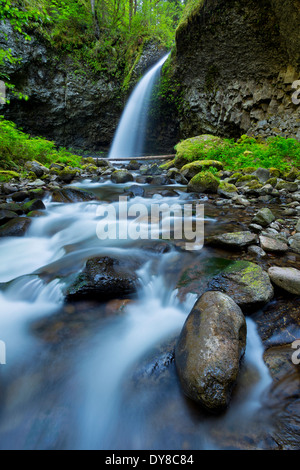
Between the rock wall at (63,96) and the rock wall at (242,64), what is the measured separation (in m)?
4.79

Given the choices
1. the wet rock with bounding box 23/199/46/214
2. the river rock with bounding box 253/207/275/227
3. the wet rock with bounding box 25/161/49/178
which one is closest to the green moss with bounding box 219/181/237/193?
the river rock with bounding box 253/207/275/227

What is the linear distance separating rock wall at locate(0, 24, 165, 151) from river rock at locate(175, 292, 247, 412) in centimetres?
1557

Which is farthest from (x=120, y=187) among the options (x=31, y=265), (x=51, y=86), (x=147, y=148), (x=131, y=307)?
(x=51, y=86)

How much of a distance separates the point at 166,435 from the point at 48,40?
724 inches

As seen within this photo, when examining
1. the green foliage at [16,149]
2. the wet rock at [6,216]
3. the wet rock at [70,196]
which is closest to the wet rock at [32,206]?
the wet rock at [6,216]

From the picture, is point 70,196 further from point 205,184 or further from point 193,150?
point 193,150

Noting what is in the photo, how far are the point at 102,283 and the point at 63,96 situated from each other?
51.5 ft

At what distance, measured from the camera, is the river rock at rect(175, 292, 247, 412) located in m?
1.32

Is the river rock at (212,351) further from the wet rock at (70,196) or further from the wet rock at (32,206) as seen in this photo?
the wet rock at (70,196)

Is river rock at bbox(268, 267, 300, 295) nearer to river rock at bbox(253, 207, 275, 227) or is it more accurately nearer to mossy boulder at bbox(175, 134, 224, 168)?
river rock at bbox(253, 207, 275, 227)

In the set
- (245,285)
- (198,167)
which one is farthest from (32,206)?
(198,167)

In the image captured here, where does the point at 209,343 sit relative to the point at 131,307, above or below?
above

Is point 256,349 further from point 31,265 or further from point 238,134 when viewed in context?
point 238,134

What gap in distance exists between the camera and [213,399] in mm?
1299
